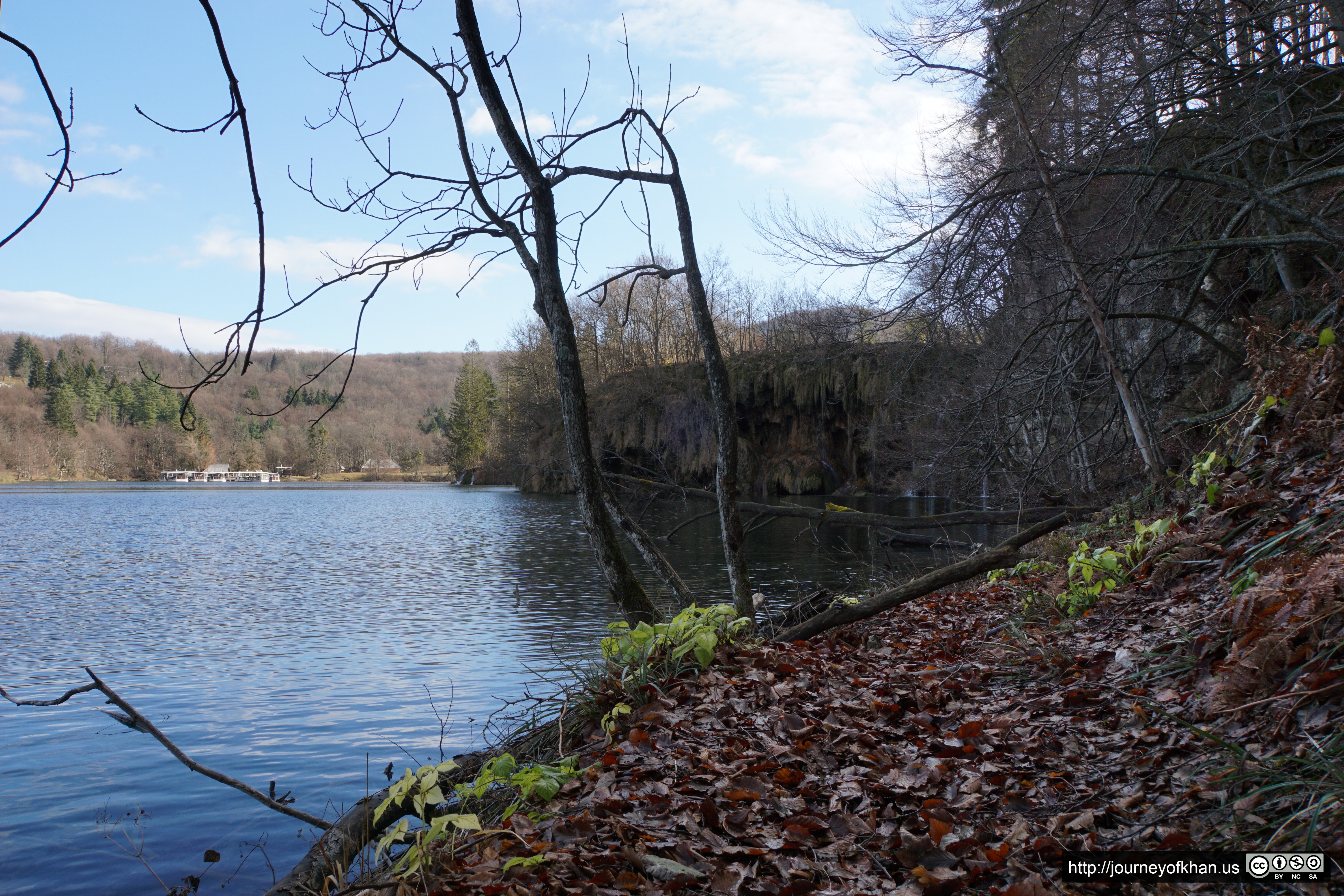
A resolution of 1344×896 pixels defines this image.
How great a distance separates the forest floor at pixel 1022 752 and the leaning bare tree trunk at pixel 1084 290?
3.13 m

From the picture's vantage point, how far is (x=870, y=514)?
949 cm

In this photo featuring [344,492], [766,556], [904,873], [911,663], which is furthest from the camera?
[344,492]

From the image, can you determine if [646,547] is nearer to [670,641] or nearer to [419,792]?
[670,641]

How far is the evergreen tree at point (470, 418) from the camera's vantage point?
239ft

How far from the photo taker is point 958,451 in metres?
9.81

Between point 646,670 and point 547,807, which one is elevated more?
point 646,670

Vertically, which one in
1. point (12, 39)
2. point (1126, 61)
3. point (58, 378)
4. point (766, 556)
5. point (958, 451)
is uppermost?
point (58, 378)

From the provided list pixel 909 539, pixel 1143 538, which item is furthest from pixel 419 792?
pixel 909 539

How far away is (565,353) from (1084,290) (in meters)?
5.23

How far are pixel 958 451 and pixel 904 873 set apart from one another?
8.06m

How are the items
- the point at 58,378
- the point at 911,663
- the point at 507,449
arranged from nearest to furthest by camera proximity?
the point at 911,663 < the point at 507,449 < the point at 58,378

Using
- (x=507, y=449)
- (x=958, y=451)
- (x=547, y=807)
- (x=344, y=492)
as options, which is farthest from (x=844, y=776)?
(x=344, y=492)

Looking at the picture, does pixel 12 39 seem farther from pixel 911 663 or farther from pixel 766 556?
pixel 766 556

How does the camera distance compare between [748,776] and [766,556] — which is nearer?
[748,776]
